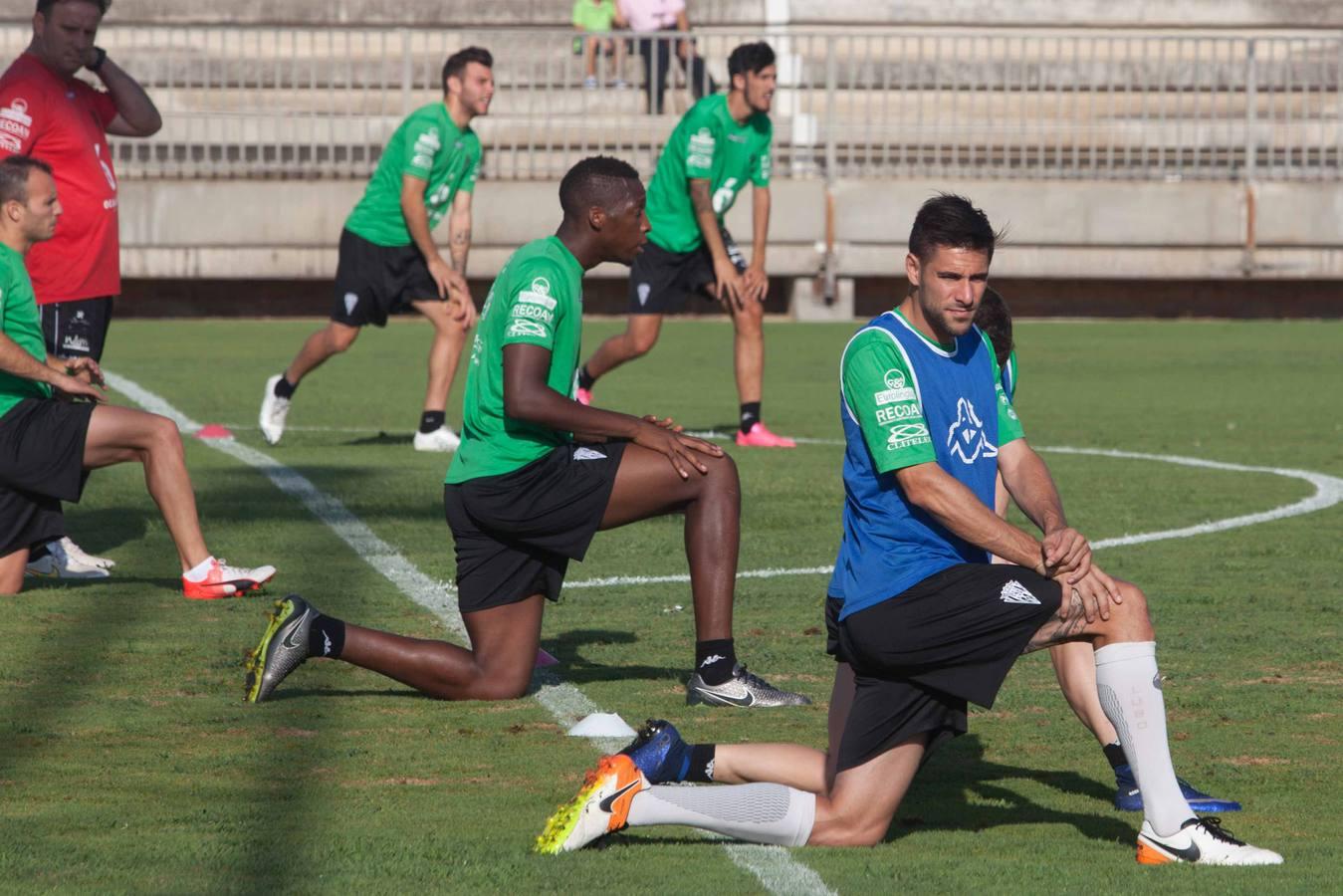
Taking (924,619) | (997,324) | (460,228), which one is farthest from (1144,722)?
(460,228)

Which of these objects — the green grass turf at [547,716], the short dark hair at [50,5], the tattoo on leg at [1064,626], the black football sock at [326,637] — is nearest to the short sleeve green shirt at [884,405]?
the tattoo on leg at [1064,626]

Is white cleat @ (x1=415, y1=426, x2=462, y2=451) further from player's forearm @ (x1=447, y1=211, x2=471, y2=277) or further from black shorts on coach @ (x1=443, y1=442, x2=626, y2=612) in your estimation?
black shorts on coach @ (x1=443, y1=442, x2=626, y2=612)

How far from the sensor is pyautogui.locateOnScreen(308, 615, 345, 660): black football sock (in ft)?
20.9

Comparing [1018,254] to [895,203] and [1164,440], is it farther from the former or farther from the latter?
[1164,440]

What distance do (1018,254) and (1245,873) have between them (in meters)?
18.2

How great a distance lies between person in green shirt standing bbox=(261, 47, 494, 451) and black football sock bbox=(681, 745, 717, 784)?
24.4 feet

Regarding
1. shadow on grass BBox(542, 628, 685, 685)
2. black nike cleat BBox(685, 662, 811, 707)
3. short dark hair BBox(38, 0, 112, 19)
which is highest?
short dark hair BBox(38, 0, 112, 19)

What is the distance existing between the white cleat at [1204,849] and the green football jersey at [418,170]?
856 centimetres

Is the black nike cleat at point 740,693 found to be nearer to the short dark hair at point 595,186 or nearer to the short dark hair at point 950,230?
the short dark hair at point 595,186

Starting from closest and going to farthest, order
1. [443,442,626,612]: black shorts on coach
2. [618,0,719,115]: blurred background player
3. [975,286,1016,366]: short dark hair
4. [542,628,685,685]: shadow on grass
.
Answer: [975,286,1016,366]: short dark hair
[443,442,626,612]: black shorts on coach
[542,628,685,685]: shadow on grass
[618,0,719,115]: blurred background player

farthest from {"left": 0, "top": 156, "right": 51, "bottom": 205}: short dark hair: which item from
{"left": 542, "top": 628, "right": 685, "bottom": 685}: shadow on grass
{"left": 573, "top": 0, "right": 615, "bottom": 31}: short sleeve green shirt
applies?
{"left": 573, "top": 0, "right": 615, "bottom": 31}: short sleeve green shirt

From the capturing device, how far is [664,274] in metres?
13.2

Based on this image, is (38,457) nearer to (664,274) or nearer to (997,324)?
(997,324)

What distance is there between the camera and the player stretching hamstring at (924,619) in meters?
4.93
